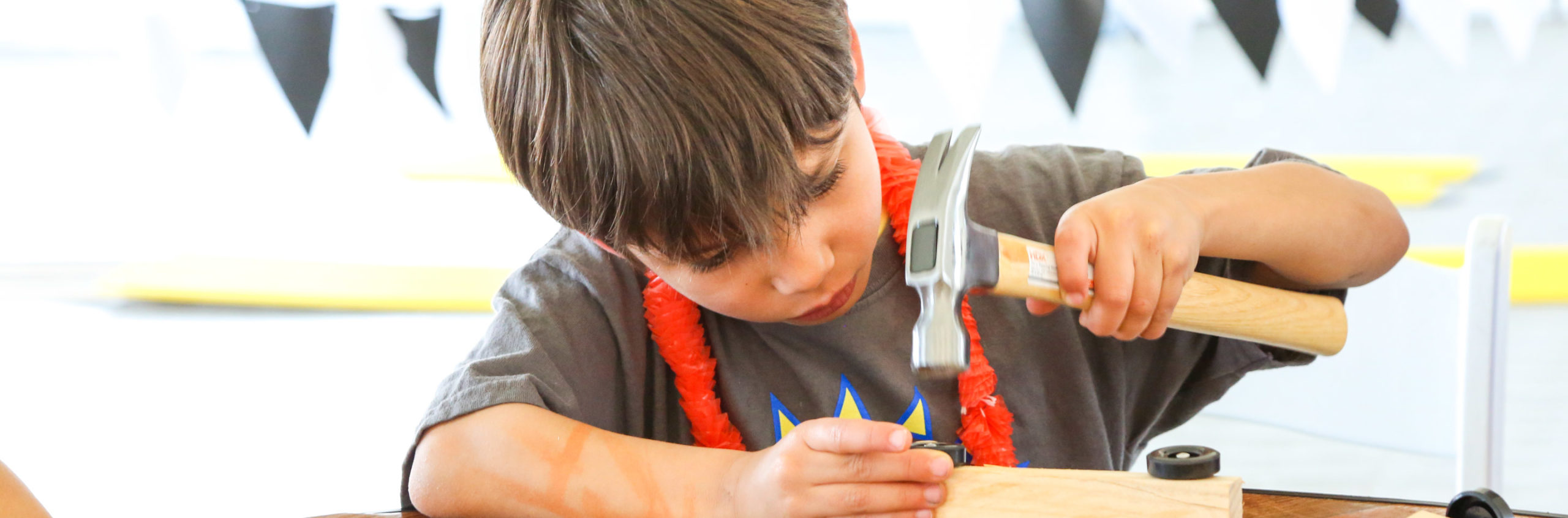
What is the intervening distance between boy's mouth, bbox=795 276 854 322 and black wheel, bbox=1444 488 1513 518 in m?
0.36

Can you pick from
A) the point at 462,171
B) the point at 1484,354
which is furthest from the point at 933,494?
the point at 462,171

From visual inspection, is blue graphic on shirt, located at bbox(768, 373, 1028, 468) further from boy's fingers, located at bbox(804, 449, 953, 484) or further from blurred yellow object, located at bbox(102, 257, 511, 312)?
blurred yellow object, located at bbox(102, 257, 511, 312)

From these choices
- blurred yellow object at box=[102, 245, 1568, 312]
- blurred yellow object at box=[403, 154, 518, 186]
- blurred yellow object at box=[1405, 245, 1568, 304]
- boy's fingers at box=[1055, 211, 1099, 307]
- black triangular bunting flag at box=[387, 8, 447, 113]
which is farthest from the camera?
blurred yellow object at box=[403, 154, 518, 186]

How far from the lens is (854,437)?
568 mm

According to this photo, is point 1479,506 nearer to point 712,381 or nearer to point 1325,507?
point 1325,507

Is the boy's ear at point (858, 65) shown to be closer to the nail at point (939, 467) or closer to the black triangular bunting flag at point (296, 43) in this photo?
the nail at point (939, 467)

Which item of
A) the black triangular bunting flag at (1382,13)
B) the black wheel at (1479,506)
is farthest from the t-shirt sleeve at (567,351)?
the black triangular bunting flag at (1382,13)

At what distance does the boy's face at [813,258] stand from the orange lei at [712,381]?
105mm

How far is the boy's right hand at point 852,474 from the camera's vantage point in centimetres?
57

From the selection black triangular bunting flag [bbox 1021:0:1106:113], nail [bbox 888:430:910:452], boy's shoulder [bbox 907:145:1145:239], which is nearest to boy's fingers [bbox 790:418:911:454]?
nail [bbox 888:430:910:452]

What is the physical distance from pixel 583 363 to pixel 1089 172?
0.40 meters

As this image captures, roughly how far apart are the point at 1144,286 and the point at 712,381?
1.11ft

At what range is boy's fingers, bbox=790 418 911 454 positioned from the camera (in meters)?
0.56

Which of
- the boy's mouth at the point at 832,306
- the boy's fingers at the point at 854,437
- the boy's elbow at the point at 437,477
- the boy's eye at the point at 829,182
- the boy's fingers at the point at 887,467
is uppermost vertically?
the boy's eye at the point at 829,182
